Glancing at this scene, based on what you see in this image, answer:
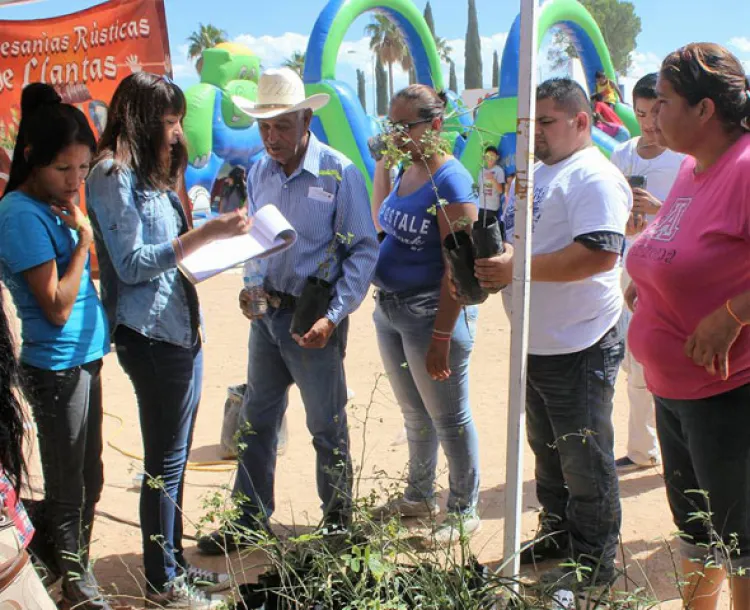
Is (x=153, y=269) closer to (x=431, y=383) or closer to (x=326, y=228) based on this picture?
(x=326, y=228)

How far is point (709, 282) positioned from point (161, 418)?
1.86 meters

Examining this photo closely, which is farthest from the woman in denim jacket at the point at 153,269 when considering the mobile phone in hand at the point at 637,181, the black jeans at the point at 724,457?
the mobile phone in hand at the point at 637,181

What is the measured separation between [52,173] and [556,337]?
6.02 feet

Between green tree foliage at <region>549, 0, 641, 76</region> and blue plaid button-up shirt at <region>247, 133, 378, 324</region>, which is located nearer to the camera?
blue plaid button-up shirt at <region>247, 133, 378, 324</region>

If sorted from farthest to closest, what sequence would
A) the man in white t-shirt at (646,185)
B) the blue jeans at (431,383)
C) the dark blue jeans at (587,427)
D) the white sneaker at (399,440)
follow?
the white sneaker at (399,440)
the man in white t-shirt at (646,185)
the blue jeans at (431,383)
the dark blue jeans at (587,427)

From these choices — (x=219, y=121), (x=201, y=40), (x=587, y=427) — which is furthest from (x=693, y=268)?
(x=201, y=40)

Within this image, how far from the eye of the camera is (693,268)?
6.80ft

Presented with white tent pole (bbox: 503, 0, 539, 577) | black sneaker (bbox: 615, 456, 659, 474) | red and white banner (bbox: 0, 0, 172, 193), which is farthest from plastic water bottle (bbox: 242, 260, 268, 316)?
red and white banner (bbox: 0, 0, 172, 193)

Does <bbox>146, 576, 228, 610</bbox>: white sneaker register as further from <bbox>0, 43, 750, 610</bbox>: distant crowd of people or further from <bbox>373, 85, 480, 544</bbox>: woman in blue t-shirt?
<bbox>373, 85, 480, 544</bbox>: woman in blue t-shirt

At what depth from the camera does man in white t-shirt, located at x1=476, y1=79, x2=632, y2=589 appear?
8.36ft

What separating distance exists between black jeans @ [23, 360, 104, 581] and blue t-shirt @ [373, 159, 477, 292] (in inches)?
50.0

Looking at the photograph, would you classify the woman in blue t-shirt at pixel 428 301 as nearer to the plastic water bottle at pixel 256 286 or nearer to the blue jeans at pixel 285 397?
the blue jeans at pixel 285 397

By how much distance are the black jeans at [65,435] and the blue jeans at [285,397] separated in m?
0.64

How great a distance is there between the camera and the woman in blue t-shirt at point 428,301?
3.07m
